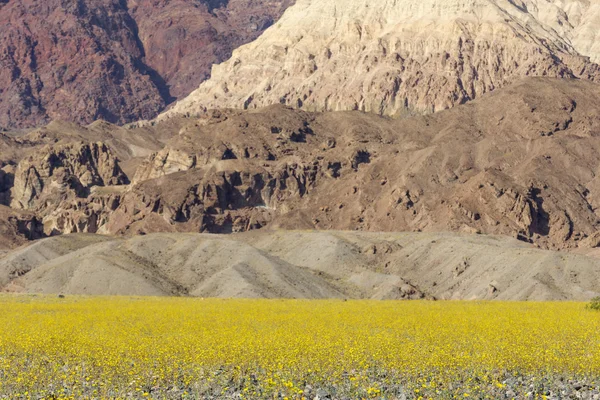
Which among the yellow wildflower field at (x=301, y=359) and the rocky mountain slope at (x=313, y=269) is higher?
the yellow wildflower field at (x=301, y=359)

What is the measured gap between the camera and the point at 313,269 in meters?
132

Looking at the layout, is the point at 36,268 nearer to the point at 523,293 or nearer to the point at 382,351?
the point at 523,293

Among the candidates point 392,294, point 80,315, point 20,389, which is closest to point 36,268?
point 392,294

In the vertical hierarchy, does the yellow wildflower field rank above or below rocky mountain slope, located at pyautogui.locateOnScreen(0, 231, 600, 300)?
above

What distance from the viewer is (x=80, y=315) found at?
69.1 meters

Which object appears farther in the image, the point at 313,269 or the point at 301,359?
the point at 313,269

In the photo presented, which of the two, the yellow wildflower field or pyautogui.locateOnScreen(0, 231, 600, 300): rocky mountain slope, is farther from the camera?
pyautogui.locateOnScreen(0, 231, 600, 300): rocky mountain slope

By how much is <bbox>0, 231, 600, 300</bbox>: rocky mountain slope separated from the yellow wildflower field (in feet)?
169

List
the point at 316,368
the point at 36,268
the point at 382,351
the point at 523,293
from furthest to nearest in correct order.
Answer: the point at 36,268 < the point at 523,293 < the point at 382,351 < the point at 316,368

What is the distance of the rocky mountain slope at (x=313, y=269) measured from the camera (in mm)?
111750

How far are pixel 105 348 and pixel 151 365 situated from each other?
5.41 metres

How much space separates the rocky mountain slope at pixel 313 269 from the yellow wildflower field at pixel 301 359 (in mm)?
51444

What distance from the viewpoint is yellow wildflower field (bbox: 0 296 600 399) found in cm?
3744

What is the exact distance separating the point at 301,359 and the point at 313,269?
298 ft
